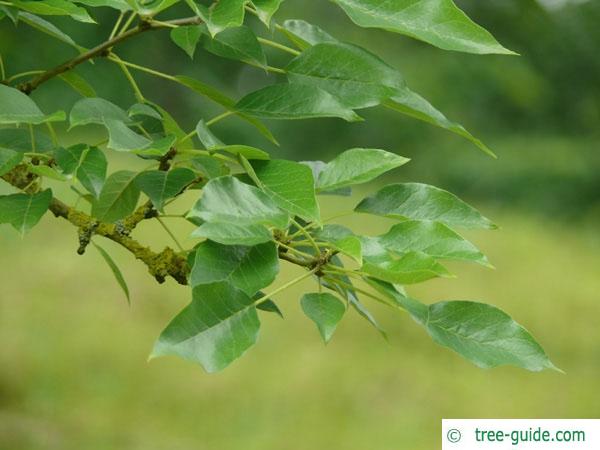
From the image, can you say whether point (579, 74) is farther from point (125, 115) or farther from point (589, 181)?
point (125, 115)

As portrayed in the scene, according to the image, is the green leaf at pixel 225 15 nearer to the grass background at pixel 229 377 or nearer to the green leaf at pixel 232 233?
the green leaf at pixel 232 233

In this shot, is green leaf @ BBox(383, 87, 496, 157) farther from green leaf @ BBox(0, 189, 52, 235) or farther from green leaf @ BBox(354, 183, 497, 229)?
green leaf @ BBox(0, 189, 52, 235)

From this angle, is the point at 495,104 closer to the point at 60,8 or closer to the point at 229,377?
the point at 229,377

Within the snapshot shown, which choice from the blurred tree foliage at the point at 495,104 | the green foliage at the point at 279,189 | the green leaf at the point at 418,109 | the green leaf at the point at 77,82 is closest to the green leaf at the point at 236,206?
the green foliage at the point at 279,189

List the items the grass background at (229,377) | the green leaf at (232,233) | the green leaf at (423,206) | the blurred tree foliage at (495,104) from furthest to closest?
the blurred tree foliage at (495,104), the grass background at (229,377), the green leaf at (423,206), the green leaf at (232,233)

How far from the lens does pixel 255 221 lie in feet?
1.36

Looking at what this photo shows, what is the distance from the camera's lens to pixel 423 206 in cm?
52

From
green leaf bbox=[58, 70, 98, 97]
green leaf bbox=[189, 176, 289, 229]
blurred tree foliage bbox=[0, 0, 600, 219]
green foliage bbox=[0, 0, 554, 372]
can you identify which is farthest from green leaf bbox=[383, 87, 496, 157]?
blurred tree foliage bbox=[0, 0, 600, 219]

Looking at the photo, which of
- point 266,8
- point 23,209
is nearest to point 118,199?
point 23,209

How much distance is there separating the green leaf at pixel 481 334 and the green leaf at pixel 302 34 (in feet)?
0.51

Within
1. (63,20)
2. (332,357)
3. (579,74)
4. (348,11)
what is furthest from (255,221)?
(579,74)

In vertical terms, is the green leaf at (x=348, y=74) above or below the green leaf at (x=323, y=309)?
above

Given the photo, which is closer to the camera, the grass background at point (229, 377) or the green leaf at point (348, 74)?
the green leaf at point (348, 74)

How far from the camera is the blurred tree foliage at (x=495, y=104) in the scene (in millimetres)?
4426
